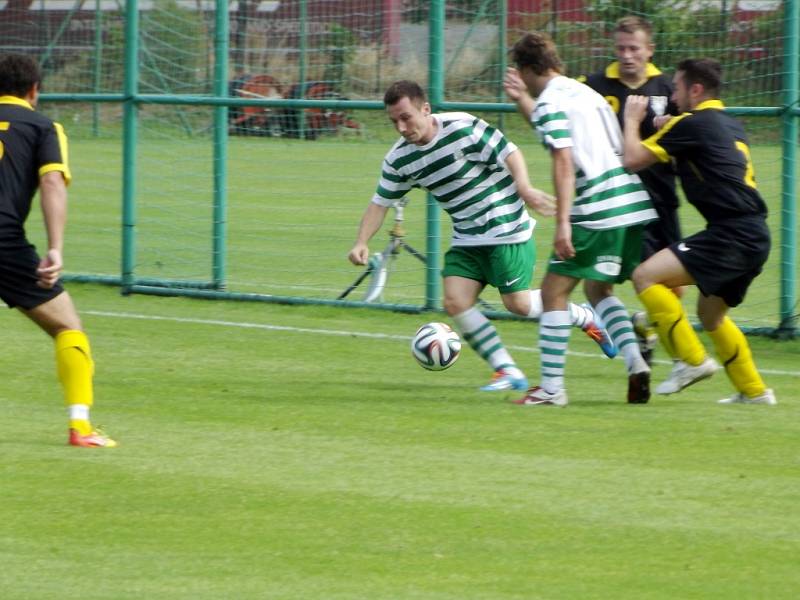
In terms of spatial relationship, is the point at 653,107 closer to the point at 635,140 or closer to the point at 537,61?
the point at 635,140

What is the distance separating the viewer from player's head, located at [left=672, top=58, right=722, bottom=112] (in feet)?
27.8

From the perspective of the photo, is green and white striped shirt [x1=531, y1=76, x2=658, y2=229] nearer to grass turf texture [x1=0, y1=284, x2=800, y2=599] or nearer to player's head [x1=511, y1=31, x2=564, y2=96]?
player's head [x1=511, y1=31, x2=564, y2=96]

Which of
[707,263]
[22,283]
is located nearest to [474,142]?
[707,263]

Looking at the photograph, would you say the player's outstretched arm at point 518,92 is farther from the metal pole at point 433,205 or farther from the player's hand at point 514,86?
the metal pole at point 433,205

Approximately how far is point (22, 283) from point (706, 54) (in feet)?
23.6

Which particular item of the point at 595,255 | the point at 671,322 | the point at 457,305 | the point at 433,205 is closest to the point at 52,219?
the point at 457,305

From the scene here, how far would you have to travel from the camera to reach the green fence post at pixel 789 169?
11.4 metres

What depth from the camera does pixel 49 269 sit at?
7242mm

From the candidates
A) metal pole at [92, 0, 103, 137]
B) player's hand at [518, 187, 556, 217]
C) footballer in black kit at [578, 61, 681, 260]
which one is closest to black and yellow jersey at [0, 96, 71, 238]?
player's hand at [518, 187, 556, 217]

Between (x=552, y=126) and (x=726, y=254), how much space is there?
1117mm

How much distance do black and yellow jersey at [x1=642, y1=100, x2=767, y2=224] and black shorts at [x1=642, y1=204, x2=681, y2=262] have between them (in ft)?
4.23

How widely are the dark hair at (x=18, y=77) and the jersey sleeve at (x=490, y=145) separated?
263 centimetres

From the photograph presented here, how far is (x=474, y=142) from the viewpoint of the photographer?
9.14 m

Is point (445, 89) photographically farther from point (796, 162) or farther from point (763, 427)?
point (763, 427)
